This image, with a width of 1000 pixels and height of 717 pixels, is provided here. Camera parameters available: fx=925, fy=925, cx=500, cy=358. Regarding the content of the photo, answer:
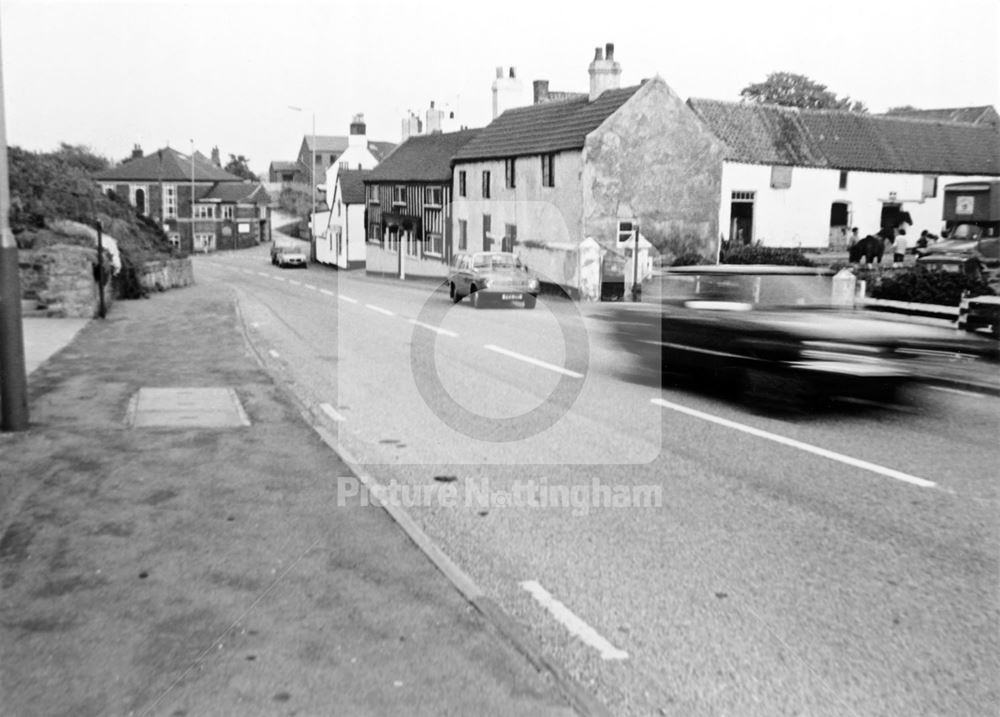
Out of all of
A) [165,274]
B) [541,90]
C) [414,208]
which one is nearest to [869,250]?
[541,90]

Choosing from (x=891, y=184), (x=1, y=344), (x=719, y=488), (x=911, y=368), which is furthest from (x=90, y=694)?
(x=891, y=184)

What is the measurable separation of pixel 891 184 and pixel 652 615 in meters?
49.6

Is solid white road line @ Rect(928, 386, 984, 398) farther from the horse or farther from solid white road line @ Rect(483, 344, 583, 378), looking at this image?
the horse

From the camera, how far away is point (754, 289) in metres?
29.5

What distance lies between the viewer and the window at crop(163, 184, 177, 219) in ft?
343

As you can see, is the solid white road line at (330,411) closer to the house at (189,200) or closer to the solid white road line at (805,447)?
the solid white road line at (805,447)

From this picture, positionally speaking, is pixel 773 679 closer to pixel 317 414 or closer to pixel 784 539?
pixel 784 539

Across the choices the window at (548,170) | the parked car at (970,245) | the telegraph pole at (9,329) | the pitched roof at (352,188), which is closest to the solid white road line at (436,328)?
the telegraph pole at (9,329)

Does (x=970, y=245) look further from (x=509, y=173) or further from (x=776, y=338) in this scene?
(x=509, y=173)

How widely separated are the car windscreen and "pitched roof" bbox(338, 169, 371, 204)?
45481 mm

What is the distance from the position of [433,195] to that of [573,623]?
53.8 meters

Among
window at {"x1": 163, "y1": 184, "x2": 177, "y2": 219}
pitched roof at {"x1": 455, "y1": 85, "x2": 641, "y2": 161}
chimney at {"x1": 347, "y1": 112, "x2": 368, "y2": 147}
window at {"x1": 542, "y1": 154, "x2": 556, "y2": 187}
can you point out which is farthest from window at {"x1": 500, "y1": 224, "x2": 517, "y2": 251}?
window at {"x1": 163, "y1": 184, "x2": 177, "y2": 219}

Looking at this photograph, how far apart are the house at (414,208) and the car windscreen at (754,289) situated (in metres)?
23.1

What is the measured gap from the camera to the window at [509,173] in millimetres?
46156
